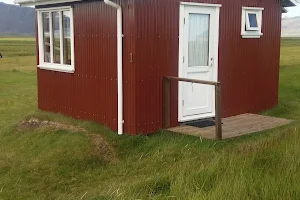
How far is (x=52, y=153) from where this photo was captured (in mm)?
8594

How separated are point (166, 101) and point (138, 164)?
1.82 metres

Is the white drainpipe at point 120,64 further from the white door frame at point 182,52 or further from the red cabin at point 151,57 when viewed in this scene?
the white door frame at point 182,52

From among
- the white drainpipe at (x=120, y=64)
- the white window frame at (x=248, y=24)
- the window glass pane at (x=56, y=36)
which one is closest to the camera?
the white drainpipe at (x=120, y=64)

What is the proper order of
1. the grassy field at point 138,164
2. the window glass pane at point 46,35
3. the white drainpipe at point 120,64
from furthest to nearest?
the window glass pane at point 46,35
the white drainpipe at point 120,64
the grassy field at point 138,164

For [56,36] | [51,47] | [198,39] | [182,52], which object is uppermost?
[56,36]

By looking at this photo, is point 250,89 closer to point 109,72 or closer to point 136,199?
point 109,72

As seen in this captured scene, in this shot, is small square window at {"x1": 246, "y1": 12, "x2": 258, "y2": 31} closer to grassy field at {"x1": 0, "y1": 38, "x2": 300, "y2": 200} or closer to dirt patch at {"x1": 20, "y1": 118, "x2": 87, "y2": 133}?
grassy field at {"x1": 0, "y1": 38, "x2": 300, "y2": 200}

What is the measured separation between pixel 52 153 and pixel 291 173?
465 centimetres

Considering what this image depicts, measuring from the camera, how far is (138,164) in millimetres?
7824

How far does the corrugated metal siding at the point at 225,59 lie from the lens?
8.81 metres

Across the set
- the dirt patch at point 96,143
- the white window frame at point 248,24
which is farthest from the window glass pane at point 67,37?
the white window frame at point 248,24

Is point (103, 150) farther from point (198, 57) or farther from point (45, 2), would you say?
point (45, 2)

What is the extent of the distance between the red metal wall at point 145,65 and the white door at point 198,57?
0.69ft

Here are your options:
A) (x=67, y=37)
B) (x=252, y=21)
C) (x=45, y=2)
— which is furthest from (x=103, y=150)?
(x=252, y=21)
